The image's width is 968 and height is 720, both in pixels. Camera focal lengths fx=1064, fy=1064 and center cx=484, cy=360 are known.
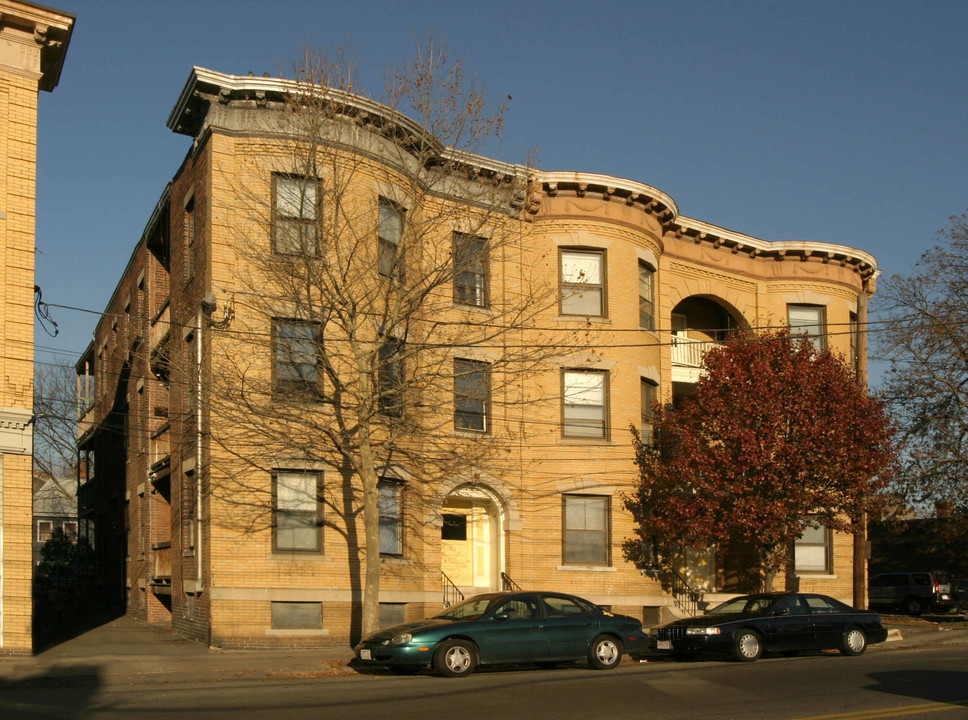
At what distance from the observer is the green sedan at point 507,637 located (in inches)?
626

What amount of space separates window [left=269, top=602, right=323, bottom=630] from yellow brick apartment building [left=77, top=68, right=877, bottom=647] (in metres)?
0.04

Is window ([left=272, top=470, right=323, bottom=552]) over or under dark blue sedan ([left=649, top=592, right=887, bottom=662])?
over

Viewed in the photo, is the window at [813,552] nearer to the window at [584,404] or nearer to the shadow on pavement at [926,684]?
the window at [584,404]

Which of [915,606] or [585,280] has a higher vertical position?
[585,280]

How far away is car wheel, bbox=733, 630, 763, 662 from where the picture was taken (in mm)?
18688

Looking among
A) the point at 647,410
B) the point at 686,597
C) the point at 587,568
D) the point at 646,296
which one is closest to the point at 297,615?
the point at 587,568

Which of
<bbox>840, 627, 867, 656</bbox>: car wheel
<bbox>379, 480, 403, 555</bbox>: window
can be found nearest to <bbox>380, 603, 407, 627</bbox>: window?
<bbox>379, 480, 403, 555</bbox>: window

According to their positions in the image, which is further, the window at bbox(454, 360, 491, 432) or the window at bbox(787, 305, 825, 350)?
the window at bbox(787, 305, 825, 350)

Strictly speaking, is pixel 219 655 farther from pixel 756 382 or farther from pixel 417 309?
pixel 756 382

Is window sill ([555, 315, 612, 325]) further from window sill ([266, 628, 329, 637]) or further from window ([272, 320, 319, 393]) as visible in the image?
window sill ([266, 628, 329, 637])

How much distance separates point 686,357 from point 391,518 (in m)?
11.3

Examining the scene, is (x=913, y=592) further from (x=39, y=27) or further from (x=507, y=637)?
(x=39, y=27)

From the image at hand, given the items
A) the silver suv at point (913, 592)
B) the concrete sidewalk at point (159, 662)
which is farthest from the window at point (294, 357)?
the silver suv at point (913, 592)

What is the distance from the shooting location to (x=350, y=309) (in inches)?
780
